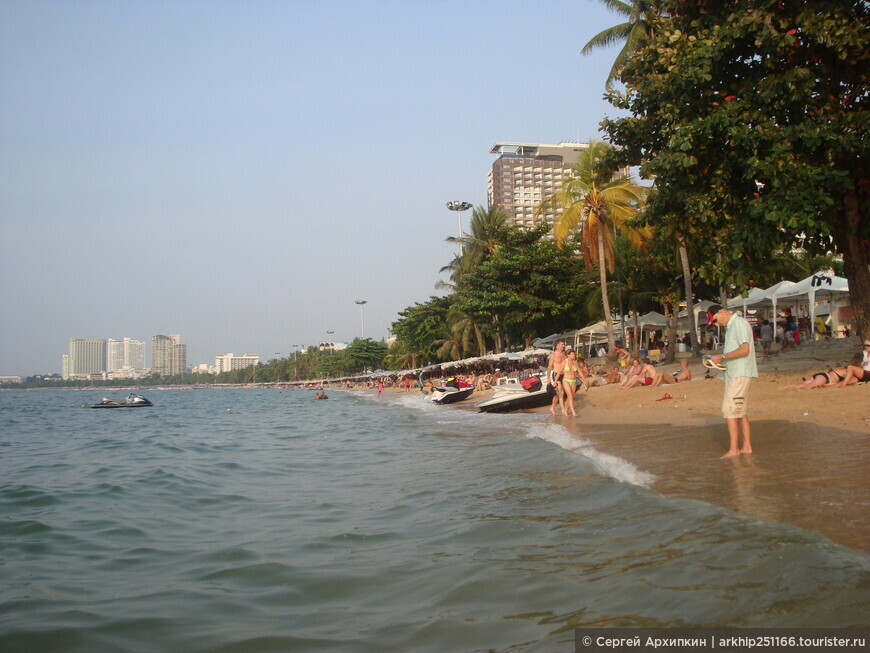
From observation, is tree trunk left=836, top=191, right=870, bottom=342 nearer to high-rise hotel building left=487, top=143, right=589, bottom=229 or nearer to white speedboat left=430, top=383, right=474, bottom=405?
white speedboat left=430, top=383, right=474, bottom=405

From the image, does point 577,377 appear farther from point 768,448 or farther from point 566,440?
point 768,448

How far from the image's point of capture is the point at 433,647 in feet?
10.0

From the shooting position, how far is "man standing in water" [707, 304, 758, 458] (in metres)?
6.50

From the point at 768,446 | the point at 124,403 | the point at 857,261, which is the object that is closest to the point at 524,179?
the point at 124,403

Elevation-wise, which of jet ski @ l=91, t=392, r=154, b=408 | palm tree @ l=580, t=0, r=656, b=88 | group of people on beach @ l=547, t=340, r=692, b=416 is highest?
palm tree @ l=580, t=0, r=656, b=88

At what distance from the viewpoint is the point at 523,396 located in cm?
1859

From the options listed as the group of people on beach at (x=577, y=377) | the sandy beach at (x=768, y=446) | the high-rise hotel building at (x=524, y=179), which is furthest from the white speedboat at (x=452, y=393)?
the high-rise hotel building at (x=524, y=179)

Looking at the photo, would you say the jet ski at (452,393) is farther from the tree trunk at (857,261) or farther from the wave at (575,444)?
the tree trunk at (857,261)

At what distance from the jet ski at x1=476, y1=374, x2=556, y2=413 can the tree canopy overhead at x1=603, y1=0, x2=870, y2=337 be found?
7.54 meters

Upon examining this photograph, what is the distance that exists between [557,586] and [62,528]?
521 cm

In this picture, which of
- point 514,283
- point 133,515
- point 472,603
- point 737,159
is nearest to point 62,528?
point 133,515

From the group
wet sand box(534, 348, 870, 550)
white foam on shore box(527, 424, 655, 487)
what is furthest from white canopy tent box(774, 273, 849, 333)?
white foam on shore box(527, 424, 655, 487)

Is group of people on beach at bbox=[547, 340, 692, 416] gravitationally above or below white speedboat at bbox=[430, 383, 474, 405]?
above

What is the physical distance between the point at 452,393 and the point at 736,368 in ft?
67.9
